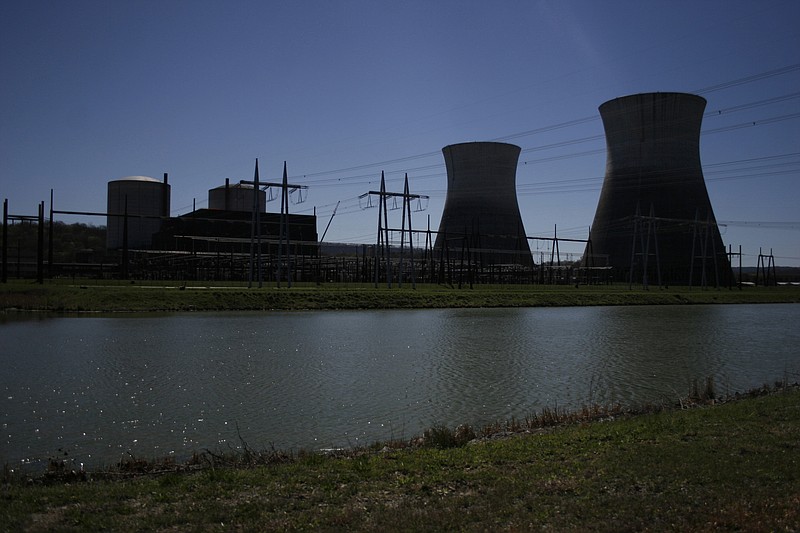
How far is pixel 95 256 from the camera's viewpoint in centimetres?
6159

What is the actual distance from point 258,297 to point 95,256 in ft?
131

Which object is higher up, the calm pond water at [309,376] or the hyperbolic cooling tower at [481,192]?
the hyperbolic cooling tower at [481,192]

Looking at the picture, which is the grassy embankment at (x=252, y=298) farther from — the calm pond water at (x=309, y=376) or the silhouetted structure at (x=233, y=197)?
the silhouetted structure at (x=233, y=197)

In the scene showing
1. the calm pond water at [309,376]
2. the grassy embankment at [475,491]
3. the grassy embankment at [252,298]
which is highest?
the grassy embankment at [252,298]

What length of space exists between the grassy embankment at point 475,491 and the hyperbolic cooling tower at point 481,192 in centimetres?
3896

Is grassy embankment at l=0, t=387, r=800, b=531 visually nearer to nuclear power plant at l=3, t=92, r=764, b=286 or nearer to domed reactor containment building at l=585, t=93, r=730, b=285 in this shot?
nuclear power plant at l=3, t=92, r=764, b=286

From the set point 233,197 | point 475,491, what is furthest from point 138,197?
point 475,491

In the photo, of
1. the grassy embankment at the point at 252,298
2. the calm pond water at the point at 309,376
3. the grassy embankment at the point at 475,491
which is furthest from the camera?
the grassy embankment at the point at 252,298

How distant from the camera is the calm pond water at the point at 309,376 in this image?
7277 millimetres

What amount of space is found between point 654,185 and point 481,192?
1113 cm

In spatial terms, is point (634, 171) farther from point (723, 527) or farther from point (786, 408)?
point (723, 527)

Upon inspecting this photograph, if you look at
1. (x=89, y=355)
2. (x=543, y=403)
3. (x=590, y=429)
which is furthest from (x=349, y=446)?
(x=89, y=355)

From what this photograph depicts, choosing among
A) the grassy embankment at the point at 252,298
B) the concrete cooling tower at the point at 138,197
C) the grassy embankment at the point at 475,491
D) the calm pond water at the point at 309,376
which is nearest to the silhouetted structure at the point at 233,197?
the concrete cooling tower at the point at 138,197

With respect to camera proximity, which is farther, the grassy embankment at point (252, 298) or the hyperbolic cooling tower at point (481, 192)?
the hyperbolic cooling tower at point (481, 192)
